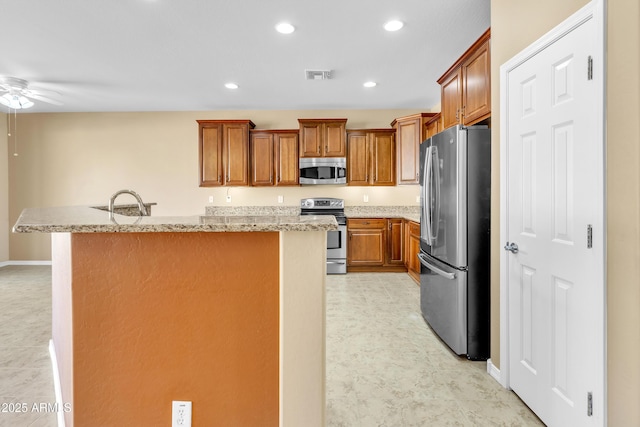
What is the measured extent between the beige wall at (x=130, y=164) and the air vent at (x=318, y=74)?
1.58 metres

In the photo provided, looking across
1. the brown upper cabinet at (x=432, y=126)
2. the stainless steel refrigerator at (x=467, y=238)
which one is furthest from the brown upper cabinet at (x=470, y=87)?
the brown upper cabinet at (x=432, y=126)

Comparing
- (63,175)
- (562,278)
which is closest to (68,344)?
(562,278)

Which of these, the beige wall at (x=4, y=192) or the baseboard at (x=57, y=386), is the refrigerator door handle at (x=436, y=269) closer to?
the baseboard at (x=57, y=386)

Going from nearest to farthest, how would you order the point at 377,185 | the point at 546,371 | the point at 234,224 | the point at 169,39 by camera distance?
the point at 234,224, the point at 546,371, the point at 169,39, the point at 377,185

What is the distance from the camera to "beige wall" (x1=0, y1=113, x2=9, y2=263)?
5625mm

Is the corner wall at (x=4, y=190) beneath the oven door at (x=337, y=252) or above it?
→ above

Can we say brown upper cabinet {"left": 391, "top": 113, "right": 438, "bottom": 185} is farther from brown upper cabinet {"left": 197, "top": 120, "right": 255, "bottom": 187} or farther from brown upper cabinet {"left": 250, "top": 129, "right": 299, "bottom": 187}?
brown upper cabinet {"left": 197, "top": 120, "right": 255, "bottom": 187}

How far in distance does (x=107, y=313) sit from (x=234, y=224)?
64 cm

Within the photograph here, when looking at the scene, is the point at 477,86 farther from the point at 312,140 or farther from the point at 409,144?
the point at 312,140

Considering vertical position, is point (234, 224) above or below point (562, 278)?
above

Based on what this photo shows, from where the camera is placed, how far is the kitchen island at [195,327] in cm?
133

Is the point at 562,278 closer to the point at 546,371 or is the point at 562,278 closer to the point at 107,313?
the point at 546,371

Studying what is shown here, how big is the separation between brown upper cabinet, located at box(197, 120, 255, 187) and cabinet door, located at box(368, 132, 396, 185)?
1.98 meters

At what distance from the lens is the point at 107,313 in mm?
1354
